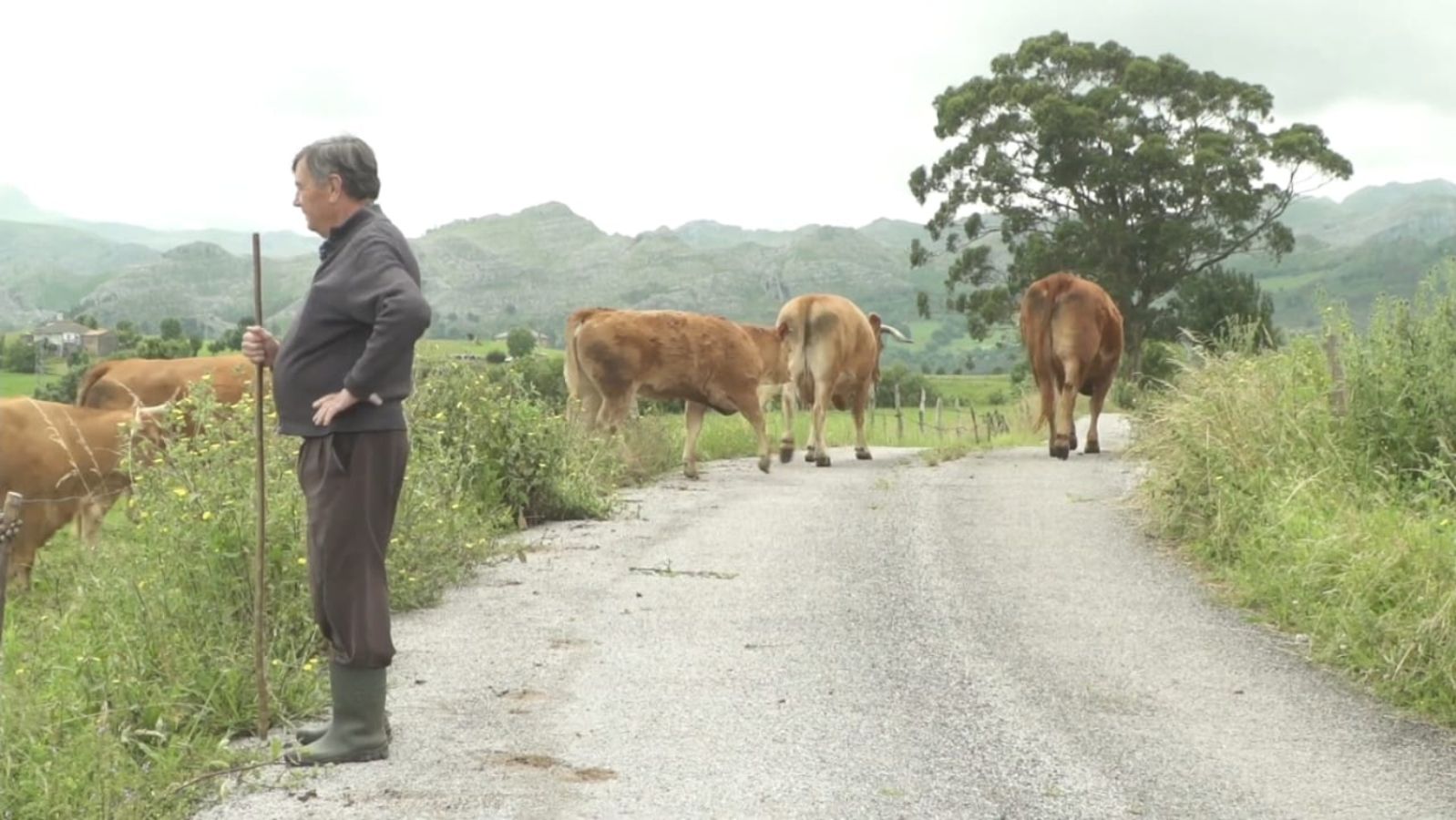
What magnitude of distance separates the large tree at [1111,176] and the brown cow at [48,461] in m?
32.3

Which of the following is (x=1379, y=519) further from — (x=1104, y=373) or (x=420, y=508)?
(x=1104, y=373)

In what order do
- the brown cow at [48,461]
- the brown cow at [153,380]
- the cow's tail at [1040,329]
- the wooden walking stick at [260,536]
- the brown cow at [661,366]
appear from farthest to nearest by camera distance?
the cow's tail at [1040,329]
the brown cow at [661,366]
the brown cow at [153,380]
the brown cow at [48,461]
the wooden walking stick at [260,536]

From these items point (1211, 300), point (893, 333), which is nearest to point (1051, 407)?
point (893, 333)

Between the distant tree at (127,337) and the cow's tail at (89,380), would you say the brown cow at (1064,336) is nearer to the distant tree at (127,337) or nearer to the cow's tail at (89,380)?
the cow's tail at (89,380)

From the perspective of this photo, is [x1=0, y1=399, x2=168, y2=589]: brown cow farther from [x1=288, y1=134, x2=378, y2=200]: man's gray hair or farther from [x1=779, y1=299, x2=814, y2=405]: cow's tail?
[x1=779, y1=299, x2=814, y2=405]: cow's tail

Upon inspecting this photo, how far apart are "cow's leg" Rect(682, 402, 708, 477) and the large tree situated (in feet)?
86.2

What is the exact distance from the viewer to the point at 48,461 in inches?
432

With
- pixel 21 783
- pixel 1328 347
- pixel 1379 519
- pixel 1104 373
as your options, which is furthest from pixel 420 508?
pixel 1104 373

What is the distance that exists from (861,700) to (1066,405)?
11.8 metres

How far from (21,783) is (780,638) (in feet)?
12.0

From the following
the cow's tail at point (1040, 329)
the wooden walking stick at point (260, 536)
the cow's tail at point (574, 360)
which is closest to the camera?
the wooden walking stick at point (260, 536)

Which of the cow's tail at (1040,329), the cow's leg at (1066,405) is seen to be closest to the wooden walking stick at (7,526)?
the cow's leg at (1066,405)

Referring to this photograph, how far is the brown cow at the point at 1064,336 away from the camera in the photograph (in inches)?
679

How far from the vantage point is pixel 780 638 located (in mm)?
7492
